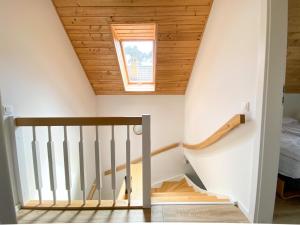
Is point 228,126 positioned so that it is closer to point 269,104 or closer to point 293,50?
point 269,104

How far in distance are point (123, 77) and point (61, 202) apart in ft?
9.01

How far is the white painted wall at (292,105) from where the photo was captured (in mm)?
3424

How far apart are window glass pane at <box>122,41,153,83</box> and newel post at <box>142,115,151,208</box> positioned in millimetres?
2307

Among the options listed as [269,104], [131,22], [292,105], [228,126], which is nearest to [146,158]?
[228,126]

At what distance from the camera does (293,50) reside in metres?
2.68

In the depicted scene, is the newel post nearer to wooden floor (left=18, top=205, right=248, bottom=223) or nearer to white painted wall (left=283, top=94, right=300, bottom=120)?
wooden floor (left=18, top=205, right=248, bottom=223)

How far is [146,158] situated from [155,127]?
3.29 metres

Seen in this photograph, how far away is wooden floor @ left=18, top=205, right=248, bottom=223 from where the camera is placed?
1.70 meters

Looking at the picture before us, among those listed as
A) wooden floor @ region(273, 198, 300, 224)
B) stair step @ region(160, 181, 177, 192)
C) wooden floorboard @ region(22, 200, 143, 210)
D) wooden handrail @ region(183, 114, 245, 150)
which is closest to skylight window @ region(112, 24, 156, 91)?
Answer: wooden handrail @ region(183, 114, 245, 150)

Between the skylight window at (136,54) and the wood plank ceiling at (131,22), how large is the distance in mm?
201

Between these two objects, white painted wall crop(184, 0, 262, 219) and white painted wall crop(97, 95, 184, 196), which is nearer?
white painted wall crop(184, 0, 262, 219)

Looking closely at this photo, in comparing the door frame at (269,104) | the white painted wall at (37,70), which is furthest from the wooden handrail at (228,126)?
the white painted wall at (37,70)

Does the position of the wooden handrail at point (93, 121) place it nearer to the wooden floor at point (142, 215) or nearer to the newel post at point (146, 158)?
the newel post at point (146, 158)

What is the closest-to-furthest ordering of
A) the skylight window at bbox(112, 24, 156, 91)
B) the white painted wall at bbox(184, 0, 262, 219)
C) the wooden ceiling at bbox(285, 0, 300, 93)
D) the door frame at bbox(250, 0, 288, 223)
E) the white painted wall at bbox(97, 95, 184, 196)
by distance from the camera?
the door frame at bbox(250, 0, 288, 223), the white painted wall at bbox(184, 0, 262, 219), the wooden ceiling at bbox(285, 0, 300, 93), the skylight window at bbox(112, 24, 156, 91), the white painted wall at bbox(97, 95, 184, 196)
